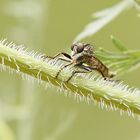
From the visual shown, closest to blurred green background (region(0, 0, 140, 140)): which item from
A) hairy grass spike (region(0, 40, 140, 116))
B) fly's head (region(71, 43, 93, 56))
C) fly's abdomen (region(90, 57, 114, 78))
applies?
fly's abdomen (region(90, 57, 114, 78))

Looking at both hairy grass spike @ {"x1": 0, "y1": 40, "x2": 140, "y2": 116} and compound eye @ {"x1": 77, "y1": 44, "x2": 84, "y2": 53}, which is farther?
compound eye @ {"x1": 77, "y1": 44, "x2": 84, "y2": 53}

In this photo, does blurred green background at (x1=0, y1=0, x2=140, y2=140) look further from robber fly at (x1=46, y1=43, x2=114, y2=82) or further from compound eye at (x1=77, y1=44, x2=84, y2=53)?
compound eye at (x1=77, y1=44, x2=84, y2=53)

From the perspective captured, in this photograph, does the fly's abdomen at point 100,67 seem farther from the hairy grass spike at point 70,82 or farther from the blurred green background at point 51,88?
the blurred green background at point 51,88

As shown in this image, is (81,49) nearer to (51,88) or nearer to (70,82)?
(70,82)

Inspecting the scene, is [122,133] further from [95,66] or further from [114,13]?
[95,66]

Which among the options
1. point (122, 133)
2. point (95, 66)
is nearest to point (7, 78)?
point (122, 133)

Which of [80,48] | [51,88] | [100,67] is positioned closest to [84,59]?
[80,48]

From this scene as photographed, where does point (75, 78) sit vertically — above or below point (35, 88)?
below
